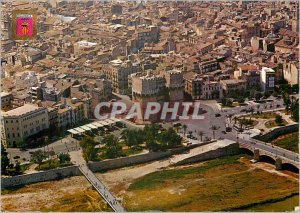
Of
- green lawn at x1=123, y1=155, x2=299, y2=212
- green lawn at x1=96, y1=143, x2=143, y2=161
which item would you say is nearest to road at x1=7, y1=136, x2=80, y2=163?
green lawn at x1=96, y1=143, x2=143, y2=161

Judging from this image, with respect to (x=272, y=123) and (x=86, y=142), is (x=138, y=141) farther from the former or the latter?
(x=272, y=123)

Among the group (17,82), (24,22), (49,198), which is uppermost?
(24,22)

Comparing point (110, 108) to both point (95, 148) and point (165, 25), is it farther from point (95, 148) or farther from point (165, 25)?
point (165, 25)

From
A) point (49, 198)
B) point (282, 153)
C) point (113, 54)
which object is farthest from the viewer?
point (113, 54)

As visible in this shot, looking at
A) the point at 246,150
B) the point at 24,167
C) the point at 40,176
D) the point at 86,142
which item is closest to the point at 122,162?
the point at 86,142

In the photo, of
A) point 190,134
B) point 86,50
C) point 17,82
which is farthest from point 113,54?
point 190,134

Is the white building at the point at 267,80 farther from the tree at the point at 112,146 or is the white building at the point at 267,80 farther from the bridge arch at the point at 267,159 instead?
the tree at the point at 112,146

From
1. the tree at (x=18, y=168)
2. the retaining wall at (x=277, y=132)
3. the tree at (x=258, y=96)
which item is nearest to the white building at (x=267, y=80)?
the tree at (x=258, y=96)
